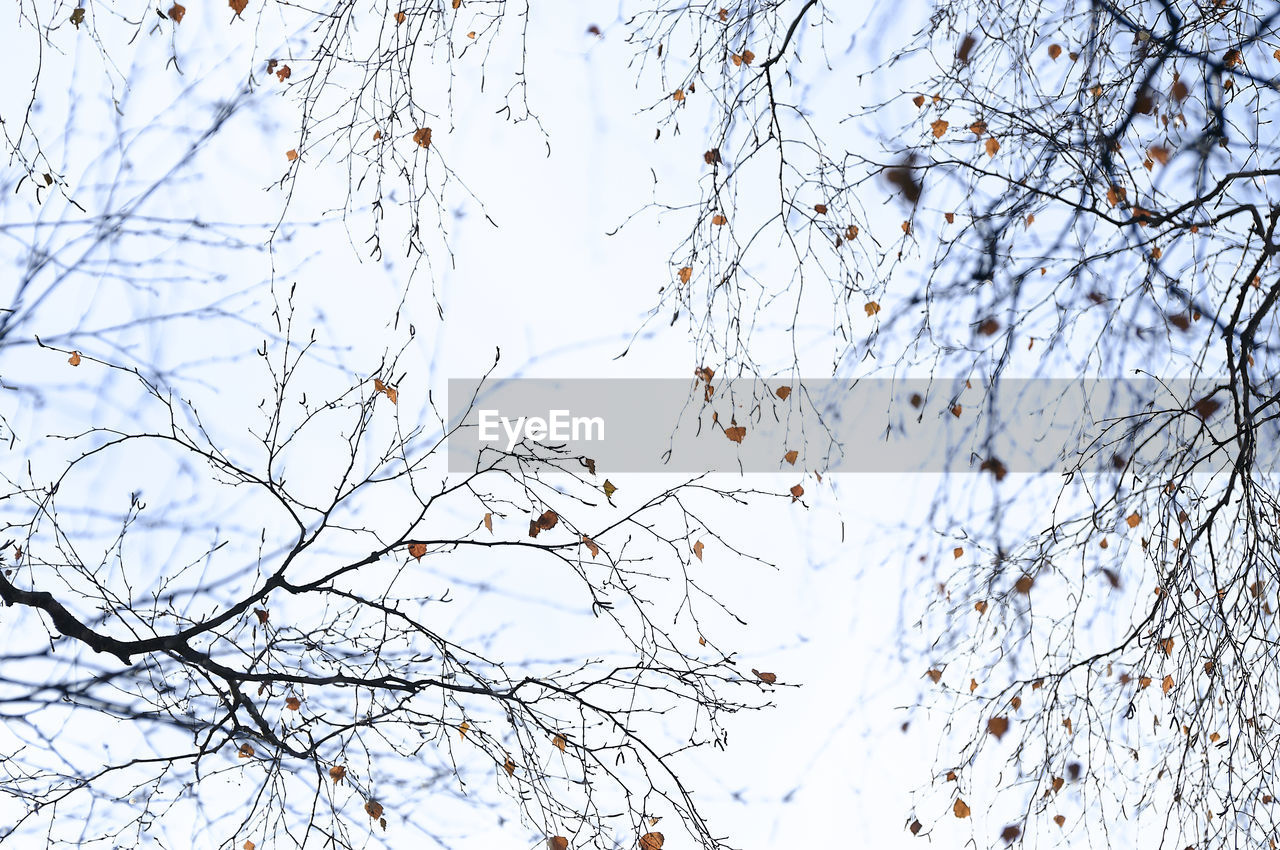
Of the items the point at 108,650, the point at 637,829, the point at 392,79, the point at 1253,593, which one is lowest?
the point at 637,829

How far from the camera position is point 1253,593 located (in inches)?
73.1

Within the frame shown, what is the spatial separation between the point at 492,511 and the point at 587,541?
0.17 meters

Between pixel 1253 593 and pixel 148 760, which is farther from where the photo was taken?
pixel 1253 593

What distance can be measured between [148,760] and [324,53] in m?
1.34

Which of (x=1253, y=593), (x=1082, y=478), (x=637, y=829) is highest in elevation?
(x=1082, y=478)

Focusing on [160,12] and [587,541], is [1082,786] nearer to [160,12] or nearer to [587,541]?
[587,541]

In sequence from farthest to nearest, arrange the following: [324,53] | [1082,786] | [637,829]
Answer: [1082,786] < [324,53] < [637,829]

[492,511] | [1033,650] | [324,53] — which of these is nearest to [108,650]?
[492,511]

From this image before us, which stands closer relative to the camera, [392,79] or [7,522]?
[392,79]

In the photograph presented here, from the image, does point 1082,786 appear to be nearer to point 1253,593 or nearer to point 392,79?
point 1253,593

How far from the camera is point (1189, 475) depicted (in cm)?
190

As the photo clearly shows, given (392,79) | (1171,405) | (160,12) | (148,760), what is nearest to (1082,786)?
(1171,405)

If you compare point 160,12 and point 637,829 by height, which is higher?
point 160,12

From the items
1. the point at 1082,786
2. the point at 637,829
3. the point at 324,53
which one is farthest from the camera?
the point at 1082,786
